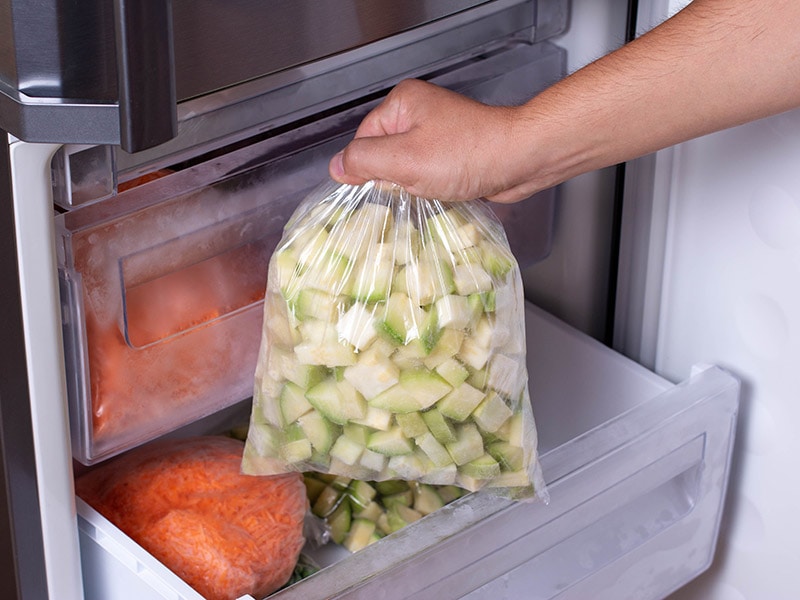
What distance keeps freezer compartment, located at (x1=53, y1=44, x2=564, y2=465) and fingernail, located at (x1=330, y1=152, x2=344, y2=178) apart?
0.06m

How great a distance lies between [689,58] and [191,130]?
0.98 feet

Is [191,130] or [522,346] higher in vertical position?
[191,130]

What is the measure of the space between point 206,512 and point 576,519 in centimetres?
26

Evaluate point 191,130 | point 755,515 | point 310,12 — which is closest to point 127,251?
point 191,130

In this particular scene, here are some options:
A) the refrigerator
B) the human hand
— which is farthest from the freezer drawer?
the human hand

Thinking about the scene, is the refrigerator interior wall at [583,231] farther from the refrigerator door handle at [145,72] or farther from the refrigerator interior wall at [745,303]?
the refrigerator door handle at [145,72]

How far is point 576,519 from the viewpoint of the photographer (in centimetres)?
81

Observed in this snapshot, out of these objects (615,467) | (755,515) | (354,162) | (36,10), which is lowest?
(755,515)

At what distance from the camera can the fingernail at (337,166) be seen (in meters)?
0.71

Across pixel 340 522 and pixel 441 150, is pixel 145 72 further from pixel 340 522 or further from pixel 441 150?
pixel 340 522

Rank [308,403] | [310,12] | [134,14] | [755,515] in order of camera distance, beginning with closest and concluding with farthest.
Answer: [134,14] → [310,12] → [308,403] → [755,515]

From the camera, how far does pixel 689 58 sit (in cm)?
68

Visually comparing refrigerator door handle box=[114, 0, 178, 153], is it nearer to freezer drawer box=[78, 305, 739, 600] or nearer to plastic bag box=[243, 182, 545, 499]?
plastic bag box=[243, 182, 545, 499]

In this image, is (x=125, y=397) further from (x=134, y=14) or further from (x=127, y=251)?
(x=134, y=14)
